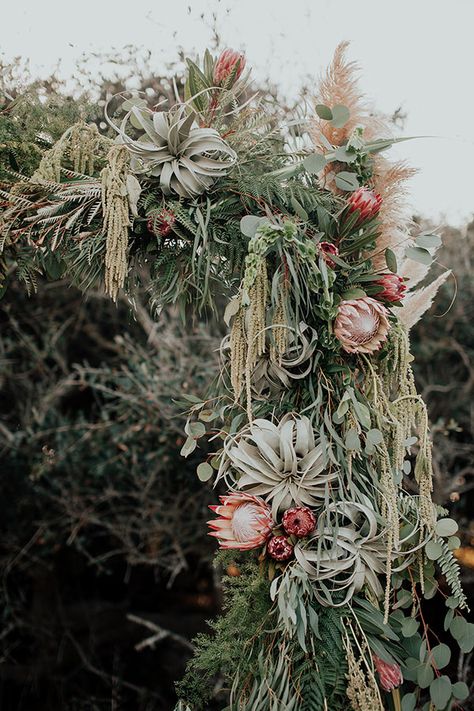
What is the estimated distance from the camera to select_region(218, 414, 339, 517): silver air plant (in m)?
1.24

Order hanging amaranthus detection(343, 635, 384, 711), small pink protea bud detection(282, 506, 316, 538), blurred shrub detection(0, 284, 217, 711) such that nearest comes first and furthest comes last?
hanging amaranthus detection(343, 635, 384, 711) < small pink protea bud detection(282, 506, 316, 538) < blurred shrub detection(0, 284, 217, 711)

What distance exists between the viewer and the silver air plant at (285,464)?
1.24 meters

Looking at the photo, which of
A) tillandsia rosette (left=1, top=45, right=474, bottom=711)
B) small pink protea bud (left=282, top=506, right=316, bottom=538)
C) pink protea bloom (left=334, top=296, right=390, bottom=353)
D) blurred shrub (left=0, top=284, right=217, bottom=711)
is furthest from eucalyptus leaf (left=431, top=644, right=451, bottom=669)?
blurred shrub (left=0, top=284, right=217, bottom=711)

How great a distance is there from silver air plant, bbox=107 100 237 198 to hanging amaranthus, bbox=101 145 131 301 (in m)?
0.04

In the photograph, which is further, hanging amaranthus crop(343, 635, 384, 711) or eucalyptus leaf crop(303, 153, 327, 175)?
eucalyptus leaf crop(303, 153, 327, 175)

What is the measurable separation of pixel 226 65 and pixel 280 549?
3.19ft

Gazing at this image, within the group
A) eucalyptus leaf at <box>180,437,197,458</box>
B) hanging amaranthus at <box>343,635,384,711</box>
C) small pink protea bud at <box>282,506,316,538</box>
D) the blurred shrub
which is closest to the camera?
hanging amaranthus at <box>343,635,384,711</box>

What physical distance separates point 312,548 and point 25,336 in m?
2.86

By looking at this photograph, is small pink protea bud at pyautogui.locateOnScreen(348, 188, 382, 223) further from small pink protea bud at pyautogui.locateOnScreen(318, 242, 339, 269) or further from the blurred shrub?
the blurred shrub

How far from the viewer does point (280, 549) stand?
48.5 inches

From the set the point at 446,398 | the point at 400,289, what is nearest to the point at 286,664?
the point at 400,289

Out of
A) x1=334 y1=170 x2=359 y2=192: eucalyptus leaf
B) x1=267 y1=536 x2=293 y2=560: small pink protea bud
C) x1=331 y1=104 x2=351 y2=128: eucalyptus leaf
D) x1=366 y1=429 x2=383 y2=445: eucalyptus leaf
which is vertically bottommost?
x1=267 y1=536 x2=293 y2=560: small pink protea bud

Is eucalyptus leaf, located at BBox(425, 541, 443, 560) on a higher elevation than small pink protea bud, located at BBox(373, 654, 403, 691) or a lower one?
higher

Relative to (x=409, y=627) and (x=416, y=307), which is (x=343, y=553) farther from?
(x=416, y=307)
